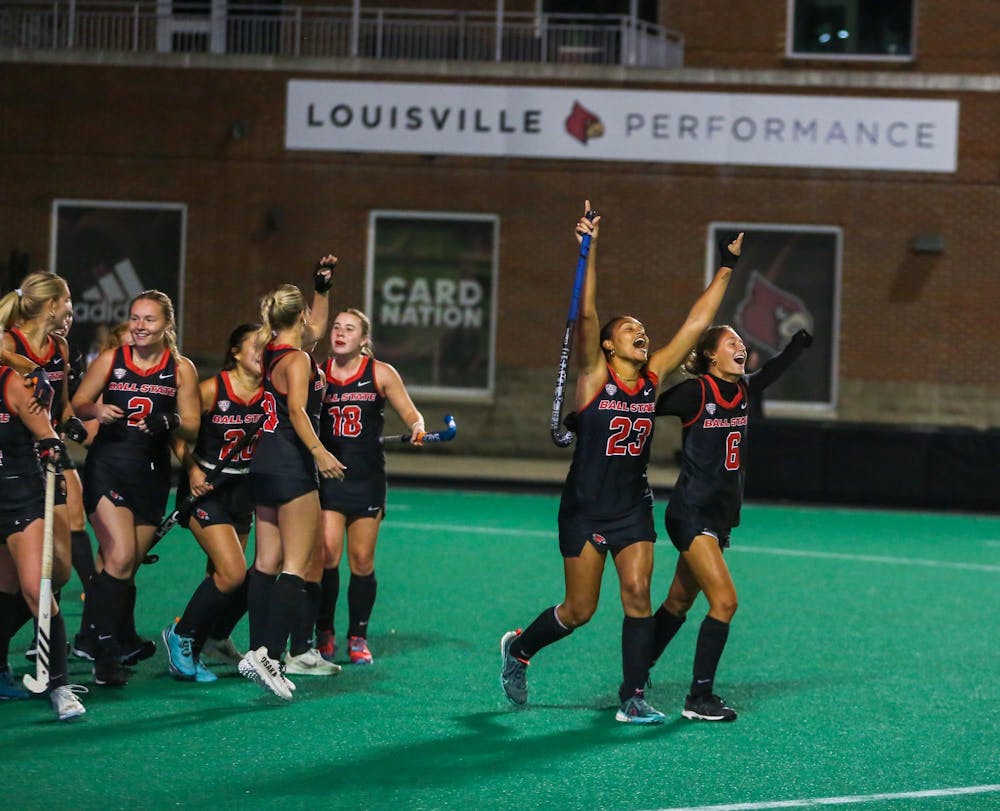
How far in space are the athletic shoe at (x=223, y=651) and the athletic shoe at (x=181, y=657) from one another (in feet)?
1.89

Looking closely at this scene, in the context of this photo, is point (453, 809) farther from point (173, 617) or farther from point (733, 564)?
point (733, 564)

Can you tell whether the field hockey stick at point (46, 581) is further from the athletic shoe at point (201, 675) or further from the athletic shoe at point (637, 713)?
the athletic shoe at point (637, 713)

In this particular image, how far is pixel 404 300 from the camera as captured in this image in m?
27.4

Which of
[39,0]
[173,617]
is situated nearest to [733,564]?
[173,617]

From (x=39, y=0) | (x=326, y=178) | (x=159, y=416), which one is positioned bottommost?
(x=159, y=416)

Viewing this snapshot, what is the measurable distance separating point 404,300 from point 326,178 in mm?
2493

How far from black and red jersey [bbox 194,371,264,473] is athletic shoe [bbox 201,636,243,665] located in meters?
1.18

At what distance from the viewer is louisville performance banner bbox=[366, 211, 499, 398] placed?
2717cm

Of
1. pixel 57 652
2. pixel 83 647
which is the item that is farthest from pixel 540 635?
pixel 83 647

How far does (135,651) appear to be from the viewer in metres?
9.30

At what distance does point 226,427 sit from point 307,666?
1.47 metres

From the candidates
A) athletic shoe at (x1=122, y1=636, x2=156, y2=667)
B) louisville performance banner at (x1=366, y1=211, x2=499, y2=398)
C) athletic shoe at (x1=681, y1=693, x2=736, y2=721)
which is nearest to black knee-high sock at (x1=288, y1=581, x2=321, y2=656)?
athletic shoe at (x1=122, y1=636, x2=156, y2=667)

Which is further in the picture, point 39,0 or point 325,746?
point 39,0

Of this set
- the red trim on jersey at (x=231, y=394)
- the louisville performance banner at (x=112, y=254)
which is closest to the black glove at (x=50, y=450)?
the red trim on jersey at (x=231, y=394)
